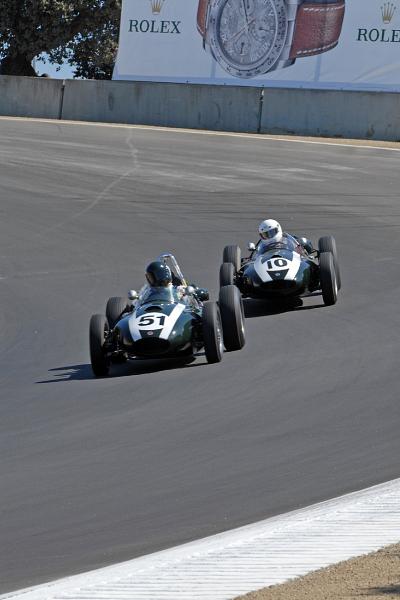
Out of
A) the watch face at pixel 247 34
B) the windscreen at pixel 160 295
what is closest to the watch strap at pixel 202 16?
the watch face at pixel 247 34

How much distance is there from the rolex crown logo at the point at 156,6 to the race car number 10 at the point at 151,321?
2570cm

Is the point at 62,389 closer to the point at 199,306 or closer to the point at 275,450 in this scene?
the point at 199,306

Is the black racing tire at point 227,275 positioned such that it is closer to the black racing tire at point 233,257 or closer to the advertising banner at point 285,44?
the black racing tire at point 233,257

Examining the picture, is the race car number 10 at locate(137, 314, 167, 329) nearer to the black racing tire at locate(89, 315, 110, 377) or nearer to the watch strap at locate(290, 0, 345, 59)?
the black racing tire at locate(89, 315, 110, 377)

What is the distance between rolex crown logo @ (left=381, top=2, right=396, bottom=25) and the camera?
105 ft

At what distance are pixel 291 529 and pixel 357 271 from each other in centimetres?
1153

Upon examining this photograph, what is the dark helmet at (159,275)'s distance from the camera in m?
12.3

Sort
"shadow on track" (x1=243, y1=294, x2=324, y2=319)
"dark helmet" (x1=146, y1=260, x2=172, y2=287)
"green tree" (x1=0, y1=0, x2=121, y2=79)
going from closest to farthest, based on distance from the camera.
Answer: "dark helmet" (x1=146, y1=260, x2=172, y2=287)
"shadow on track" (x1=243, y1=294, x2=324, y2=319)
"green tree" (x1=0, y1=0, x2=121, y2=79)

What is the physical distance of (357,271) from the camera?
17500 mm

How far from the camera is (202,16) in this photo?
34.8 m

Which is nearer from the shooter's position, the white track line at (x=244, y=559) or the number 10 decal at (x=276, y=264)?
the white track line at (x=244, y=559)

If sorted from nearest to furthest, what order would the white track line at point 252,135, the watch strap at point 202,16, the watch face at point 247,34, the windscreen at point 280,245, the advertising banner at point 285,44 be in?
the windscreen at point 280,245 → the white track line at point 252,135 → the advertising banner at point 285,44 → the watch face at point 247,34 → the watch strap at point 202,16

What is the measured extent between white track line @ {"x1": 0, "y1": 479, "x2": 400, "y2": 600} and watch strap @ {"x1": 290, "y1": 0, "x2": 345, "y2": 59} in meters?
27.2

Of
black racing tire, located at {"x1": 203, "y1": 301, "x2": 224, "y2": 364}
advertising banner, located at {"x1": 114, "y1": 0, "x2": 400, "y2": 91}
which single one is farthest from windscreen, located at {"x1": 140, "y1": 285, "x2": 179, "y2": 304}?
advertising banner, located at {"x1": 114, "y1": 0, "x2": 400, "y2": 91}
